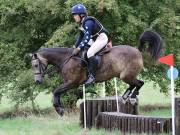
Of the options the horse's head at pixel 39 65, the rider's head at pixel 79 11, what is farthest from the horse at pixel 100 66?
the rider's head at pixel 79 11

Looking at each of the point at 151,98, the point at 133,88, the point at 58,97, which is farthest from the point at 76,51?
the point at 151,98

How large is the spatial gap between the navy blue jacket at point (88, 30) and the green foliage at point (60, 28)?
18.6ft

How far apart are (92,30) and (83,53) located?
54cm

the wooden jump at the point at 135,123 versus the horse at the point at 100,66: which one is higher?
the horse at the point at 100,66

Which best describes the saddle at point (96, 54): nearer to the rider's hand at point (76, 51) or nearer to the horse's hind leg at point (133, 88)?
the rider's hand at point (76, 51)

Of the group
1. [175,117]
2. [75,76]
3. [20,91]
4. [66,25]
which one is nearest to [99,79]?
[75,76]

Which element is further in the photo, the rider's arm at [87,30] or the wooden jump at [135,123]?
the wooden jump at [135,123]

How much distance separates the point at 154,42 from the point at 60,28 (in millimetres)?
6474

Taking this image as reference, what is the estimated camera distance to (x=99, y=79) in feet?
35.7

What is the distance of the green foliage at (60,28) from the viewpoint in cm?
1720

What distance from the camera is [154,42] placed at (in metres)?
11.4

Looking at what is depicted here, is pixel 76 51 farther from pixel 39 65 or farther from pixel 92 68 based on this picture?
pixel 39 65

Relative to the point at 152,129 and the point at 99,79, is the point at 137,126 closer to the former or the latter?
the point at 152,129

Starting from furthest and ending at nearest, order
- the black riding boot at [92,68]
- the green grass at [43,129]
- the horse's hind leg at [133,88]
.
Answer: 1. the green grass at [43,129]
2. the horse's hind leg at [133,88]
3. the black riding boot at [92,68]
